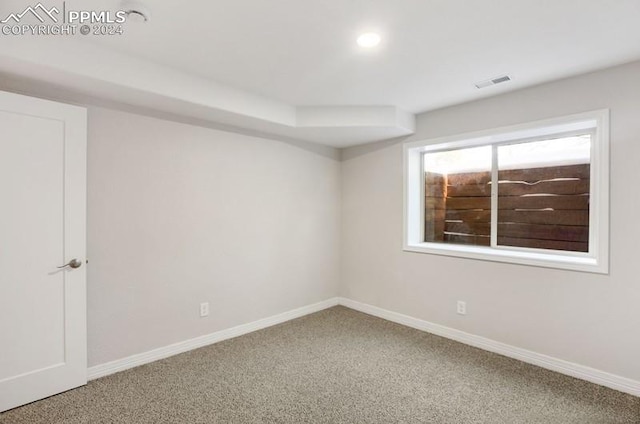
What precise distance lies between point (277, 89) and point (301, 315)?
2668 millimetres

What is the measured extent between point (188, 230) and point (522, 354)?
3.26m

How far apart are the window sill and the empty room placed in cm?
3

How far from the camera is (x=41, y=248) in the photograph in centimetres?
225

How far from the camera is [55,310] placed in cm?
229

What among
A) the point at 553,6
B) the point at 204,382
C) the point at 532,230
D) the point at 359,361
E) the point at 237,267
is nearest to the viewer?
the point at 553,6

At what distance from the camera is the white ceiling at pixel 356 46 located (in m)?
1.76

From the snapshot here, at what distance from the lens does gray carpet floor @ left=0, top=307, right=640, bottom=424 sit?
2.09 meters

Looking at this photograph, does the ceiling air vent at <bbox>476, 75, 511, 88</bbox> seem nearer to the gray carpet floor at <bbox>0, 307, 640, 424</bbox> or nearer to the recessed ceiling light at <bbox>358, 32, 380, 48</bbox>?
the recessed ceiling light at <bbox>358, 32, 380, 48</bbox>

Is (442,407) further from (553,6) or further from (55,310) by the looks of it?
(55,310)

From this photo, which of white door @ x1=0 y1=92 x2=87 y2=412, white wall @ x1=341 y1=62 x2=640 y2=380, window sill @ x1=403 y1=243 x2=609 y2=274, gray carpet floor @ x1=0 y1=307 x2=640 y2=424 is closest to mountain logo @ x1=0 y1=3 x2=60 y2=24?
white door @ x1=0 y1=92 x2=87 y2=412

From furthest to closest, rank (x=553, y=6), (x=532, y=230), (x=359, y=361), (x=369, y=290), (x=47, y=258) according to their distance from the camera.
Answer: (x=369, y=290) → (x=532, y=230) → (x=359, y=361) → (x=47, y=258) → (x=553, y=6)

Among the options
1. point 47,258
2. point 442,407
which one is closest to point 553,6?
point 442,407

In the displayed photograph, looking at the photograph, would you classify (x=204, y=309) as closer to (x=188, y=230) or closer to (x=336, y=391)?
(x=188, y=230)

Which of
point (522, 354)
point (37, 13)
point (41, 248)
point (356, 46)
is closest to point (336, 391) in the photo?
point (522, 354)
